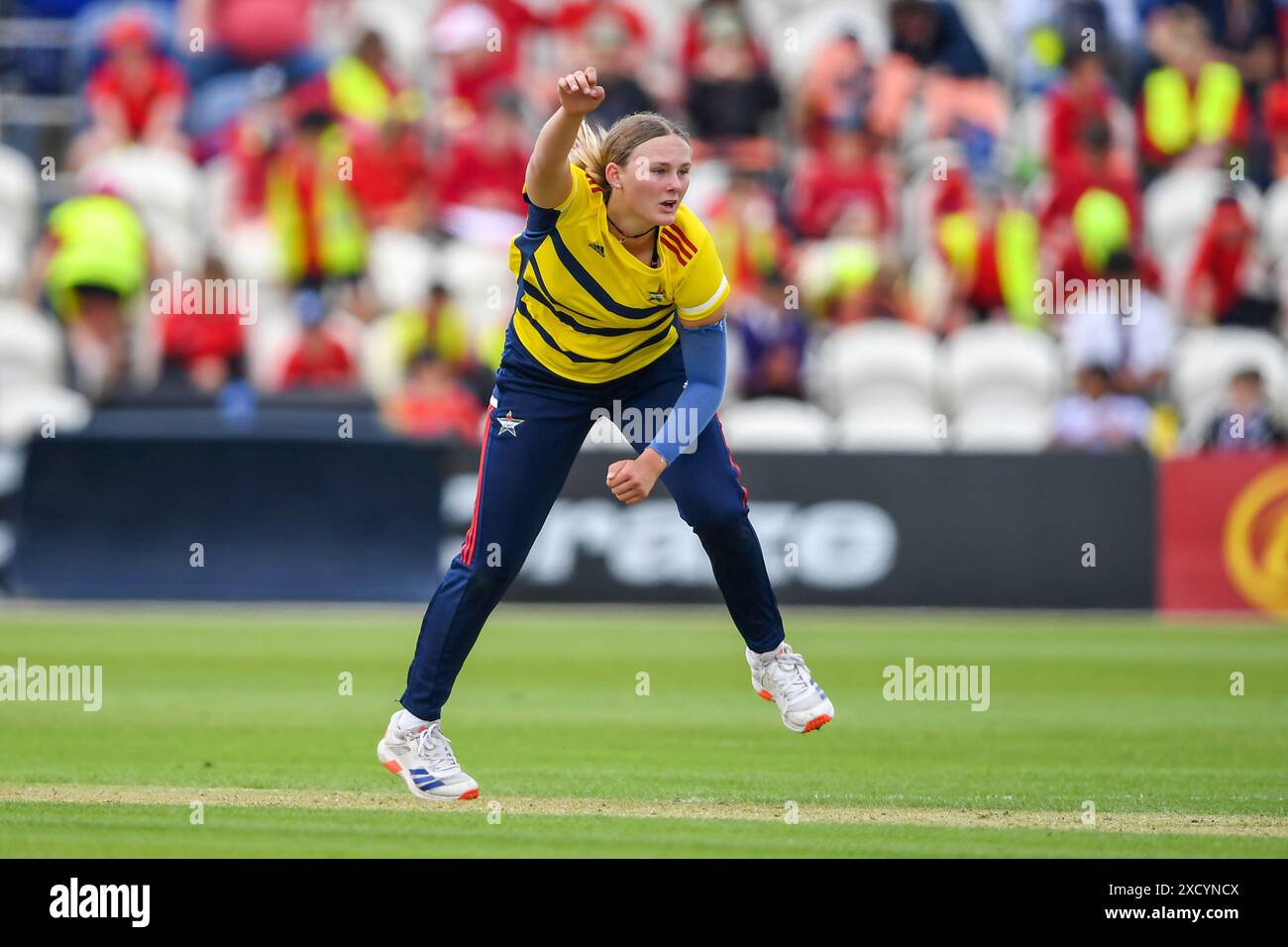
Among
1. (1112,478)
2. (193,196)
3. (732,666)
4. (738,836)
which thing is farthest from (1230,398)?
(738,836)

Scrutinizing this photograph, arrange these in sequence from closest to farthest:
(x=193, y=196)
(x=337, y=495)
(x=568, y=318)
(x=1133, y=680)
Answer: (x=568, y=318) < (x=1133, y=680) < (x=337, y=495) < (x=193, y=196)

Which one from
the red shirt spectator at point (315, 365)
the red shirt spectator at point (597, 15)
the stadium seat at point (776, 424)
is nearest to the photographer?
the stadium seat at point (776, 424)

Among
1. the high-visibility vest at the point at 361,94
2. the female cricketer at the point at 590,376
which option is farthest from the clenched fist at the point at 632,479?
the high-visibility vest at the point at 361,94

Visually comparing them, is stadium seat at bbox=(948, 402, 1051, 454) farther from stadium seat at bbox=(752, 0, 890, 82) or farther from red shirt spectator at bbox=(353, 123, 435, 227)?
red shirt spectator at bbox=(353, 123, 435, 227)

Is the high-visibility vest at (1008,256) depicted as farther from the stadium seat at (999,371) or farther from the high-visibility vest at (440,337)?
the high-visibility vest at (440,337)

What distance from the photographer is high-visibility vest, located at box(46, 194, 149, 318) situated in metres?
19.4

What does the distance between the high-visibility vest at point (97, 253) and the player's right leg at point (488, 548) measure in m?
11.7

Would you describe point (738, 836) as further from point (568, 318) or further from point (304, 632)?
point (304, 632)

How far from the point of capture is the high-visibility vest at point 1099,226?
2022 cm

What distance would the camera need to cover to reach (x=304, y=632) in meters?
15.8

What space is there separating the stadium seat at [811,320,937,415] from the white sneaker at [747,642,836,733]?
10.9 meters

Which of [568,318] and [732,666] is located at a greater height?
[568,318]
